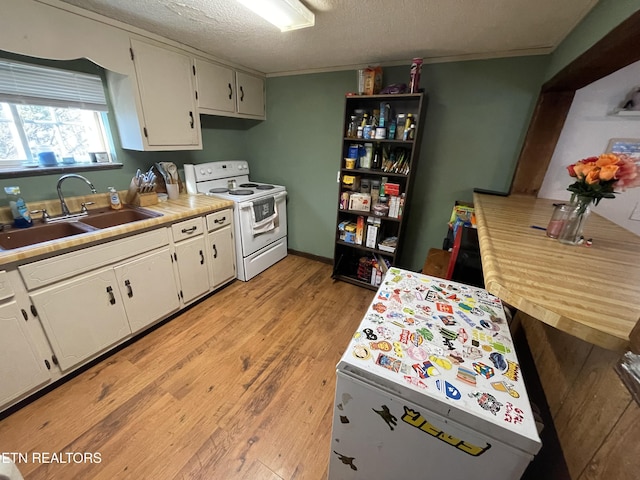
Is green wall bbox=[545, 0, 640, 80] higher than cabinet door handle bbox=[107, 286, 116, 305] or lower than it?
higher

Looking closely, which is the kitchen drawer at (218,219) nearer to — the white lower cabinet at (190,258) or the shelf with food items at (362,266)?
the white lower cabinet at (190,258)

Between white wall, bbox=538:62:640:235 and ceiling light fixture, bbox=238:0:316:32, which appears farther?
white wall, bbox=538:62:640:235

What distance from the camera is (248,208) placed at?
2.51 metres

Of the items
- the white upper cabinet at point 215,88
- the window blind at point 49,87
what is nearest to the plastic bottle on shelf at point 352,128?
the white upper cabinet at point 215,88

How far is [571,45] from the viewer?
1.44m

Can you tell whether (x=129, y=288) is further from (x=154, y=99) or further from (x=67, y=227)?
(x=154, y=99)

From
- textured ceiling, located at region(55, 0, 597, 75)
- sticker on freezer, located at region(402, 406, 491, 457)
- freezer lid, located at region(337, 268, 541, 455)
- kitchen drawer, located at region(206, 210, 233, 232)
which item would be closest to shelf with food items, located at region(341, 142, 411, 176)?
textured ceiling, located at region(55, 0, 597, 75)

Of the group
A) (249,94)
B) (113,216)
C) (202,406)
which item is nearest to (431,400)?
(202,406)

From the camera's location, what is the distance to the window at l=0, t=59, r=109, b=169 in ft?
5.31

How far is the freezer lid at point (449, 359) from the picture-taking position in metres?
0.69

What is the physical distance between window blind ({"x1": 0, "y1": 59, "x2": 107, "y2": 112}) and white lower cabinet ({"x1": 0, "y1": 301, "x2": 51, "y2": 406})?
138 centimetres

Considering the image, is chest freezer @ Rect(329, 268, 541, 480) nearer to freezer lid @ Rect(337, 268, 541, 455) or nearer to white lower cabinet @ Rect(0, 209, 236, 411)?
freezer lid @ Rect(337, 268, 541, 455)

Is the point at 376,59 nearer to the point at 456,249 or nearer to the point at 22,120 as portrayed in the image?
the point at 456,249

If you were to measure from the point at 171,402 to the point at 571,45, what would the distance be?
3.16m
